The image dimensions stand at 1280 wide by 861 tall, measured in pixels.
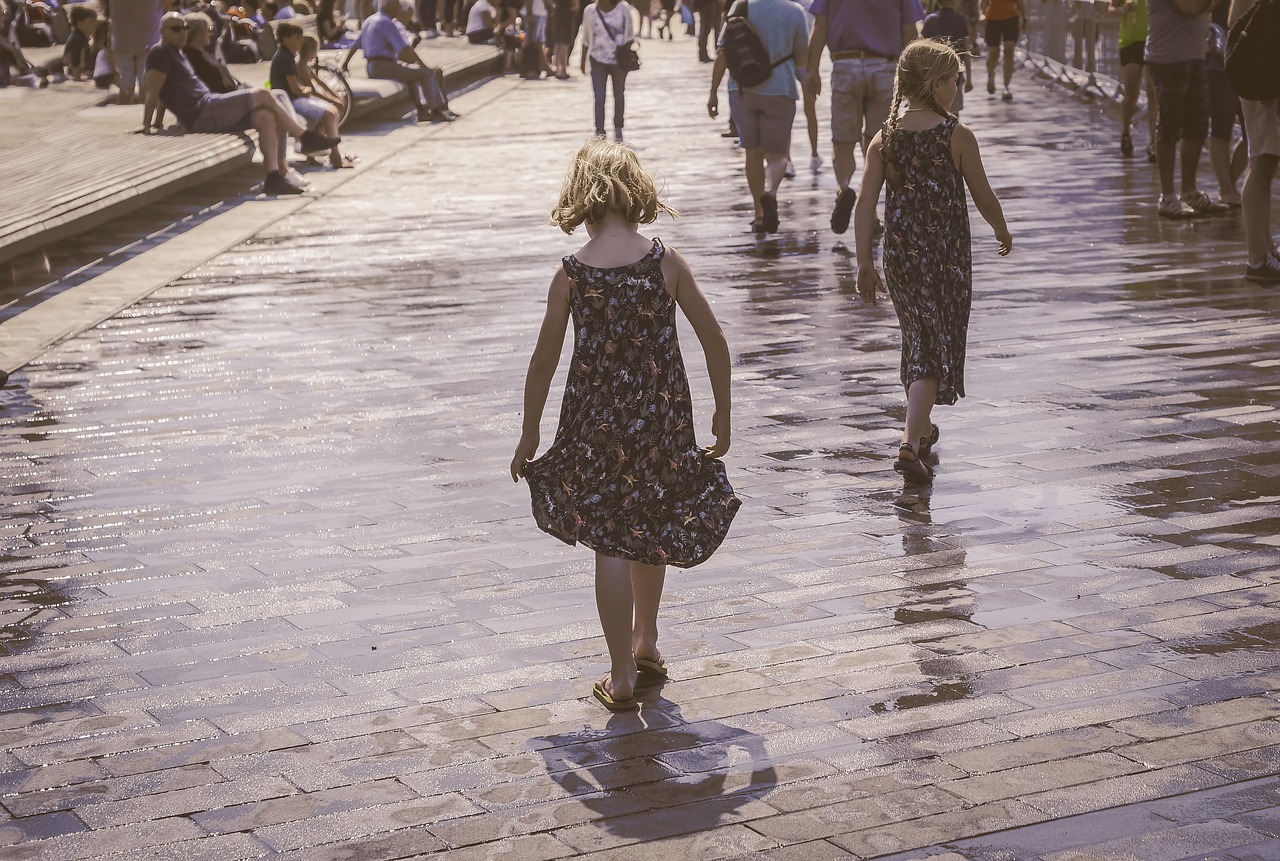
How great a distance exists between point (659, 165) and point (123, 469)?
11.8m

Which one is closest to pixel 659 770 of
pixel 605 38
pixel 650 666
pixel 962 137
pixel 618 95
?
pixel 650 666

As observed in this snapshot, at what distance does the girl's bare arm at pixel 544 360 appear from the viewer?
4.70 meters

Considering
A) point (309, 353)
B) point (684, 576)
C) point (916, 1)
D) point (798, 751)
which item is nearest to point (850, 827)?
point (798, 751)

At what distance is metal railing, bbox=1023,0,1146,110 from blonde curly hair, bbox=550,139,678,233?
18.4 m

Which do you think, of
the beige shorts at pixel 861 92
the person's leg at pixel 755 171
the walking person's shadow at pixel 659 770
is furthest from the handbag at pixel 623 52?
the walking person's shadow at pixel 659 770

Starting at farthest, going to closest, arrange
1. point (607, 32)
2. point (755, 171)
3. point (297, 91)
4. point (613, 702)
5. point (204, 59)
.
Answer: point (607, 32), point (297, 91), point (204, 59), point (755, 171), point (613, 702)

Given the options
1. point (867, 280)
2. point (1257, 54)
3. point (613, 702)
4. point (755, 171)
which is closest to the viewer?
point (613, 702)

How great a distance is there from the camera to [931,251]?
23.0ft

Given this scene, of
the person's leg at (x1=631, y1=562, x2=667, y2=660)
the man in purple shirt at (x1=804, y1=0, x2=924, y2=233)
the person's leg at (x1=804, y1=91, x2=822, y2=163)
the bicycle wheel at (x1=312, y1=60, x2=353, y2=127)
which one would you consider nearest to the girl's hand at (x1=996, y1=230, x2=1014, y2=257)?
the person's leg at (x1=631, y1=562, x2=667, y2=660)

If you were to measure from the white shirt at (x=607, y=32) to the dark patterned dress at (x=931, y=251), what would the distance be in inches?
580

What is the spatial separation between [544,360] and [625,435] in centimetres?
30

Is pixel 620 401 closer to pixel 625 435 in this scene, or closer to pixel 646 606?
pixel 625 435

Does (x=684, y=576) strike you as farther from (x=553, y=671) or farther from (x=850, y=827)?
(x=850, y=827)

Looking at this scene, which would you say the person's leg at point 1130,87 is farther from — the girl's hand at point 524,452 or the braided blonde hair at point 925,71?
the girl's hand at point 524,452
